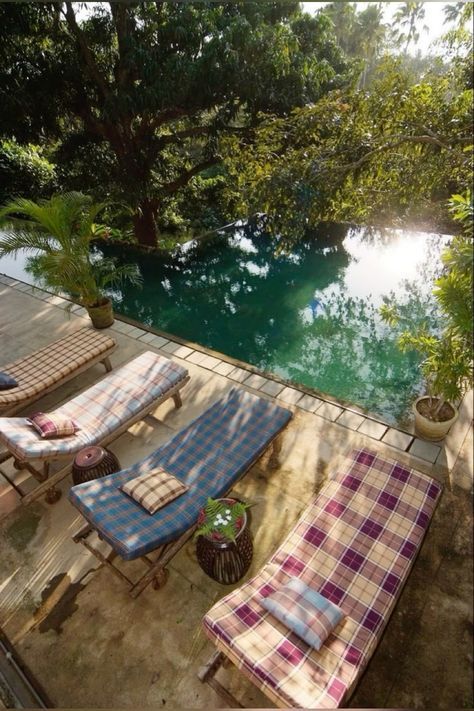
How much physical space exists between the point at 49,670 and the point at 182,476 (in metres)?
2.09

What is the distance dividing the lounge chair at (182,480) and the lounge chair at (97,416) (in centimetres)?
82

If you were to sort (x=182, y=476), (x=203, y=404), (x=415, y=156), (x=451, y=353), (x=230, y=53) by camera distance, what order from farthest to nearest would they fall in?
(x=230, y=53) → (x=203, y=404) → (x=415, y=156) → (x=182, y=476) → (x=451, y=353)

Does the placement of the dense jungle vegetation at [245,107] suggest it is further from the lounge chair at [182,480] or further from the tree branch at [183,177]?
the lounge chair at [182,480]

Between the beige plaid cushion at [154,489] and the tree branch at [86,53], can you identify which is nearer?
the beige plaid cushion at [154,489]

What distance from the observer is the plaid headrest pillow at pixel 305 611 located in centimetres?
292

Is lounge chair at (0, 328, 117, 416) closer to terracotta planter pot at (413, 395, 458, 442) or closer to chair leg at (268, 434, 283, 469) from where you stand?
chair leg at (268, 434, 283, 469)

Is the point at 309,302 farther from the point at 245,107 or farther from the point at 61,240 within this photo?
the point at 61,240

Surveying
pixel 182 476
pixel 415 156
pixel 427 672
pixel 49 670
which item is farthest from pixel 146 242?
pixel 427 672

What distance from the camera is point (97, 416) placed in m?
5.33

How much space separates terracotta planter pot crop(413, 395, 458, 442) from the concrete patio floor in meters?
0.44

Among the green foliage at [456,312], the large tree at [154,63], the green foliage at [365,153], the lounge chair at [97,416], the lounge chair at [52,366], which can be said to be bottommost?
the lounge chair at [97,416]

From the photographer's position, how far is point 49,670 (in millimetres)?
3486

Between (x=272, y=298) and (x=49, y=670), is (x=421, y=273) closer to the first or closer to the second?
(x=272, y=298)

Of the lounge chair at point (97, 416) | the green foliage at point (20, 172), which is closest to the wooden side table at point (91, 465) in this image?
the lounge chair at point (97, 416)
